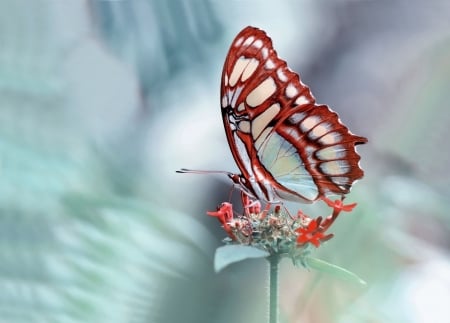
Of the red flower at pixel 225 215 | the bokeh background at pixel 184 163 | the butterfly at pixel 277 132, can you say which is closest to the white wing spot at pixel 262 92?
the butterfly at pixel 277 132

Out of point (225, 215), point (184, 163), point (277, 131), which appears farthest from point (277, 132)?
point (184, 163)

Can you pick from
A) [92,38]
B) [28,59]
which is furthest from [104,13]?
[28,59]

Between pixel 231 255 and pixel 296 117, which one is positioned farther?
pixel 296 117

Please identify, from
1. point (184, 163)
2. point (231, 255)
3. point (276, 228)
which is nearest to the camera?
point (231, 255)

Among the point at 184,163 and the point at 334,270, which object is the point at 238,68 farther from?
the point at 184,163

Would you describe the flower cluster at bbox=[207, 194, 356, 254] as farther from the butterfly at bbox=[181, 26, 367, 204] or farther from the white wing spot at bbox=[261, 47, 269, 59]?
the white wing spot at bbox=[261, 47, 269, 59]

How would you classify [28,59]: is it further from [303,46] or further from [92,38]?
[303,46]

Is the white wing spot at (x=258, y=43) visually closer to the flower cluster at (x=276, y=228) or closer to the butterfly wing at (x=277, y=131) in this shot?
the butterfly wing at (x=277, y=131)
